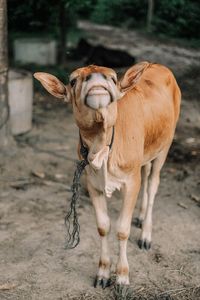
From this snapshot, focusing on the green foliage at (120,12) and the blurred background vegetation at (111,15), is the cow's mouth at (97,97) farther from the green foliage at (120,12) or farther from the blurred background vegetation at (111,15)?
the green foliage at (120,12)

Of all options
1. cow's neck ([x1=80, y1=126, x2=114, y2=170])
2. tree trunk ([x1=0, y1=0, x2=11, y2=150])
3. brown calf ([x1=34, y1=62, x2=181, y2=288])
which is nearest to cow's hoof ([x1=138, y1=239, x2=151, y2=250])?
brown calf ([x1=34, y1=62, x2=181, y2=288])

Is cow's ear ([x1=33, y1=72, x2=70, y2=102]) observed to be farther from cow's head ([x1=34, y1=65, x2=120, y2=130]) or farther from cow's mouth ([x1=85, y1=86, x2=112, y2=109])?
cow's mouth ([x1=85, y1=86, x2=112, y2=109])

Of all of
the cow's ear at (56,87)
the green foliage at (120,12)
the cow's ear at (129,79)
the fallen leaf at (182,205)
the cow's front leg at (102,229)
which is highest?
the cow's ear at (129,79)

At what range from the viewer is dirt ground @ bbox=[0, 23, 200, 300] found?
12.9ft

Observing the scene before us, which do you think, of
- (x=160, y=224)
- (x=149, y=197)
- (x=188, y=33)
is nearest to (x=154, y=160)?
(x=149, y=197)

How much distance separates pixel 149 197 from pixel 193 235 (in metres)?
0.58

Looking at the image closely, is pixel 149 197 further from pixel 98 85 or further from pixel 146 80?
Result: pixel 98 85

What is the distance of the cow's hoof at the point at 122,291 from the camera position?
3.78 meters

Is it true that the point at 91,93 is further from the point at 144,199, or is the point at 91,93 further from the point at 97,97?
the point at 144,199

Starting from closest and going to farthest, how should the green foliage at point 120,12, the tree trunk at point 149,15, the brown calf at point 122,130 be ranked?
the brown calf at point 122,130 → the tree trunk at point 149,15 → the green foliage at point 120,12

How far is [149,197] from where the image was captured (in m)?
4.67

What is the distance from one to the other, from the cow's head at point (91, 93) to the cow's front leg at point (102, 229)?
854 mm

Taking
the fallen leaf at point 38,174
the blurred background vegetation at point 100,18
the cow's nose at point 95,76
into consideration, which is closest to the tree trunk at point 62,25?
the blurred background vegetation at point 100,18

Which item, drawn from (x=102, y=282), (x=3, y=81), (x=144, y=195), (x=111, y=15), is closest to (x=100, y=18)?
(x=111, y=15)
